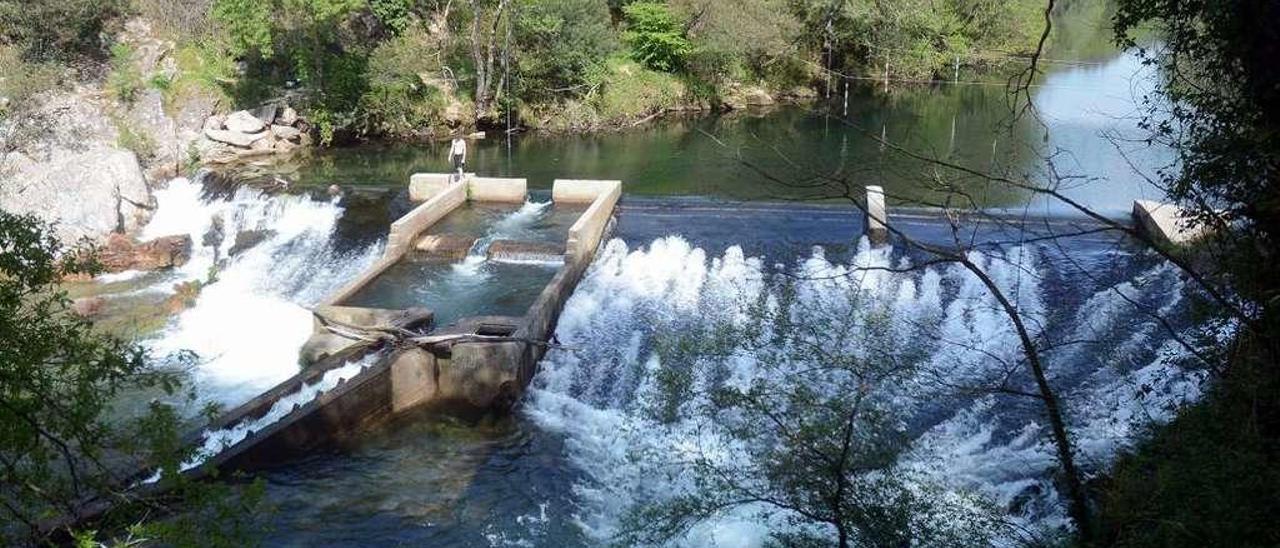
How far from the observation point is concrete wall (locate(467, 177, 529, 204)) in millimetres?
18781

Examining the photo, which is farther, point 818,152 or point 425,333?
point 818,152

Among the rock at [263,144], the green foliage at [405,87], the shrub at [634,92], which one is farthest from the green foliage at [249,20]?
the shrub at [634,92]

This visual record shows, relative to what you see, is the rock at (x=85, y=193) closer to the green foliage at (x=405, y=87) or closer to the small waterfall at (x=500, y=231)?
the small waterfall at (x=500, y=231)

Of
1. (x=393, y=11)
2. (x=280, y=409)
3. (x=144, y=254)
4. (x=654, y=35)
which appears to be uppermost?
(x=393, y=11)

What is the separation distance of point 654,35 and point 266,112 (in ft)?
43.7

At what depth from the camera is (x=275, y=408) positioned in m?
10.7

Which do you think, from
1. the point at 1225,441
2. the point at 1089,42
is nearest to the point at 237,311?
the point at 1225,441

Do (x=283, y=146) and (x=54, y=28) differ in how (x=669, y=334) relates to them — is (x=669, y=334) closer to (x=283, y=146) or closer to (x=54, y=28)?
(x=283, y=146)

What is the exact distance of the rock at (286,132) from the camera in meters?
24.1

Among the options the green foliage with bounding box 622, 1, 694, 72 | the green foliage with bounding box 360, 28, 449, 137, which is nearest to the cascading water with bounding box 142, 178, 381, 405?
the green foliage with bounding box 360, 28, 449, 137

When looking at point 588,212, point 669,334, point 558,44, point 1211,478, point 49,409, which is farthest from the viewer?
point 558,44

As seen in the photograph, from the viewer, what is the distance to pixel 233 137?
22984 millimetres

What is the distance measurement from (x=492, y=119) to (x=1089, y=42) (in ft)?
112

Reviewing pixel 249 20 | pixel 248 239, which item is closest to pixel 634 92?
pixel 249 20
